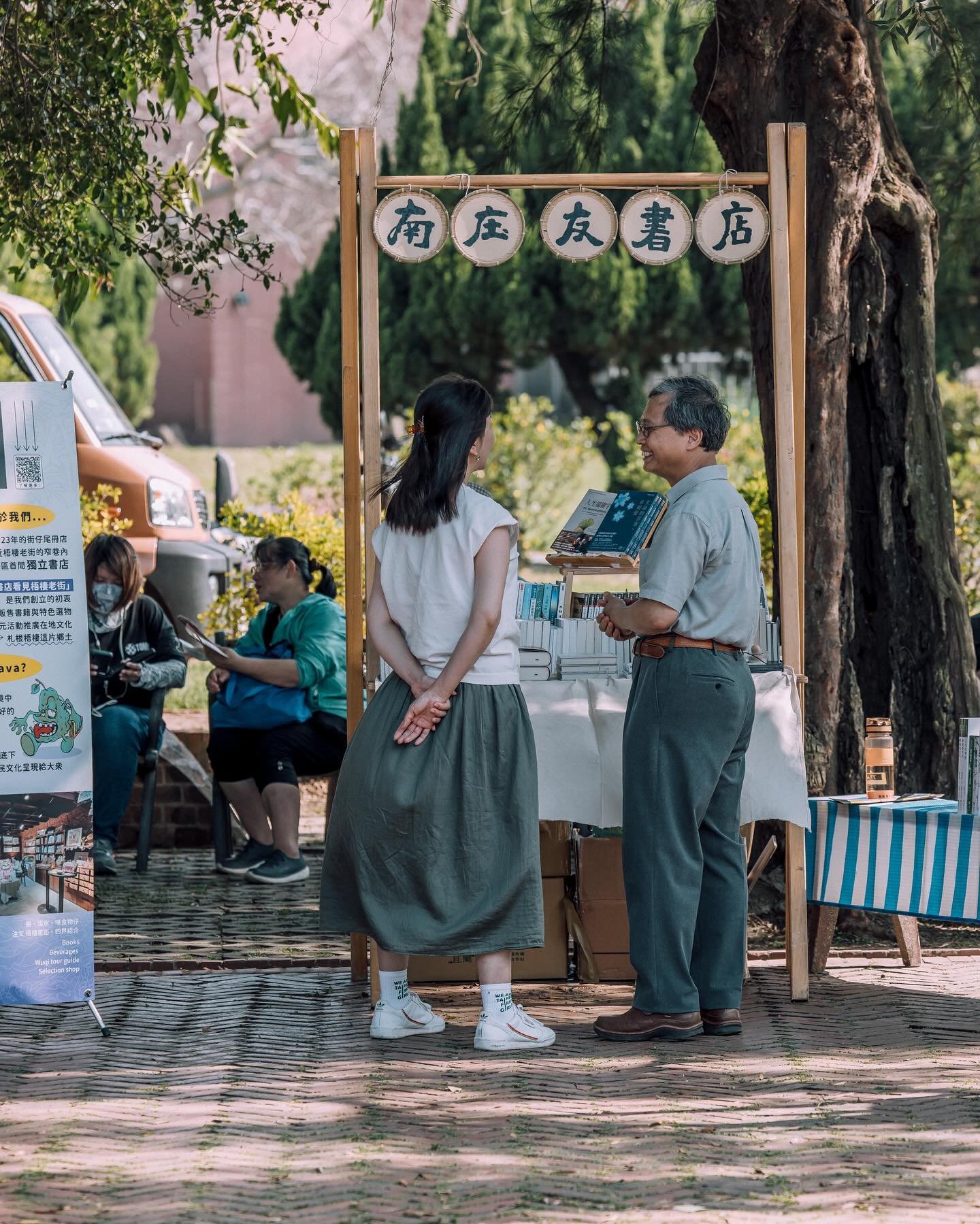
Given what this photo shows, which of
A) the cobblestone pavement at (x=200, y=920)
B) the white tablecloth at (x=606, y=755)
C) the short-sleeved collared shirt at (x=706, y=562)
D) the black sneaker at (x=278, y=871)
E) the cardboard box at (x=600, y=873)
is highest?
the short-sleeved collared shirt at (x=706, y=562)

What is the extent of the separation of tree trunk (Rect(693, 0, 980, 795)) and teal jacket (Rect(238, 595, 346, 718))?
2111 mm

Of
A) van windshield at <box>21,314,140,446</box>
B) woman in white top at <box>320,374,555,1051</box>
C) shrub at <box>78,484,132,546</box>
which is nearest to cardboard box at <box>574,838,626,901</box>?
woman in white top at <box>320,374,555,1051</box>

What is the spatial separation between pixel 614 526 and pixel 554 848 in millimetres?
1096

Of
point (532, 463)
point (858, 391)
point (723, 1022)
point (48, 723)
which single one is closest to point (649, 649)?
point (723, 1022)

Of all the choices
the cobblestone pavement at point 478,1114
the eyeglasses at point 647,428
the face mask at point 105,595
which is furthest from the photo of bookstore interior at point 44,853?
the face mask at point 105,595

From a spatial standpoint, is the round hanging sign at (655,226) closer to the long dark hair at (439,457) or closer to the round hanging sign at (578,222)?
the round hanging sign at (578,222)

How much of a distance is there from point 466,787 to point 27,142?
3774 millimetres

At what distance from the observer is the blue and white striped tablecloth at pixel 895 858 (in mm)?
5191

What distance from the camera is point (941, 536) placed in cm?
661

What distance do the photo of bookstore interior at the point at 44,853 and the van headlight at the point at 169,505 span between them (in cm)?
551

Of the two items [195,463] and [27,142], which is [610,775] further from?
[195,463]

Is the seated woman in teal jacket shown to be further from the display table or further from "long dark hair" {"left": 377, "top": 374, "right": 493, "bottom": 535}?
"long dark hair" {"left": 377, "top": 374, "right": 493, "bottom": 535}

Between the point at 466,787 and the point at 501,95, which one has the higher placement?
the point at 501,95

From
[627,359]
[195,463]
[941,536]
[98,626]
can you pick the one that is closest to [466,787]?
[941,536]
